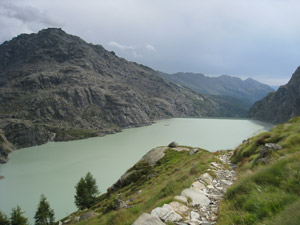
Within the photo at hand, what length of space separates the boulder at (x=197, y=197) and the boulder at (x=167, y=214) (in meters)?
1.49

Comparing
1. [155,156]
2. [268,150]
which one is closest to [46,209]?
[155,156]

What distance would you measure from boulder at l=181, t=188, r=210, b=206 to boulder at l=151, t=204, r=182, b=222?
1.49 m

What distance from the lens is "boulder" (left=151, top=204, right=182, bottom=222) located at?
6.29 metres

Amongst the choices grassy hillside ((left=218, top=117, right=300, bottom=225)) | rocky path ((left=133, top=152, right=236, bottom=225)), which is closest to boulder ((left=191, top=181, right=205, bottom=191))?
rocky path ((left=133, top=152, right=236, bottom=225))

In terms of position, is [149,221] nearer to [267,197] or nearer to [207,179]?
[267,197]

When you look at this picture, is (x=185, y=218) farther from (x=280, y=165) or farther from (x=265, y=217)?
(x=280, y=165)

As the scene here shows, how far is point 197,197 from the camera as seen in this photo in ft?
27.5

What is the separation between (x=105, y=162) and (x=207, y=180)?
88824 millimetres

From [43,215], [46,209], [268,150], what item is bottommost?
[43,215]

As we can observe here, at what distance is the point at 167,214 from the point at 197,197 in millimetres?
2455

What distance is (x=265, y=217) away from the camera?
455cm

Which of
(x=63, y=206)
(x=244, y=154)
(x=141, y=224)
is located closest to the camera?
(x=141, y=224)

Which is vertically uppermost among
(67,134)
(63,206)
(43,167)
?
(67,134)

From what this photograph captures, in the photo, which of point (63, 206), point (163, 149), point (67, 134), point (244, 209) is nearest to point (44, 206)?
point (63, 206)
